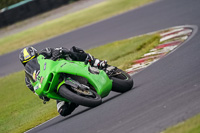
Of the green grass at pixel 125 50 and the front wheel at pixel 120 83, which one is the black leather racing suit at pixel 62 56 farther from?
the green grass at pixel 125 50

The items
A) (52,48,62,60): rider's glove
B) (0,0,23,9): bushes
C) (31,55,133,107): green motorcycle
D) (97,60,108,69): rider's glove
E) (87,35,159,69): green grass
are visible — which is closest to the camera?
(31,55,133,107): green motorcycle

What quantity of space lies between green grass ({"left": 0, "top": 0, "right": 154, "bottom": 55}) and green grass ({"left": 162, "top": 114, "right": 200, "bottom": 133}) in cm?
1709

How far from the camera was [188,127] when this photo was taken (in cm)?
582

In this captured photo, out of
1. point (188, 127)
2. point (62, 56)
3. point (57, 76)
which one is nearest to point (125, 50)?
point (62, 56)

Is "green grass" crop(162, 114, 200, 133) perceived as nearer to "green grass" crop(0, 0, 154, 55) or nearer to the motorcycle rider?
the motorcycle rider

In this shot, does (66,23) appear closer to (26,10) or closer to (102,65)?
(26,10)

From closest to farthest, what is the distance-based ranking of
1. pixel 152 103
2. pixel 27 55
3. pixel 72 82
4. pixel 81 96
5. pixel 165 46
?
pixel 152 103 < pixel 81 96 < pixel 72 82 < pixel 27 55 < pixel 165 46

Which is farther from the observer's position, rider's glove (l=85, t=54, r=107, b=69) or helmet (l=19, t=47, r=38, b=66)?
rider's glove (l=85, t=54, r=107, b=69)

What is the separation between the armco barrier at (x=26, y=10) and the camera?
94.3ft

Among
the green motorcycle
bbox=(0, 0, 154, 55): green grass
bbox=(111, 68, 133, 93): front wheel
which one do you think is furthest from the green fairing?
bbox=(0, 0, 154, 55): green grass

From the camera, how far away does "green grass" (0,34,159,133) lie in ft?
34.3

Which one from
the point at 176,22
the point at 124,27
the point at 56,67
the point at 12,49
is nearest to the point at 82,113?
the point at 56,67

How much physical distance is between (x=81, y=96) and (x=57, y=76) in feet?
2.00

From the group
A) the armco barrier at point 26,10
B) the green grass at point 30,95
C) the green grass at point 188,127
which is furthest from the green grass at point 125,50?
the armco barrier at point 26,10
